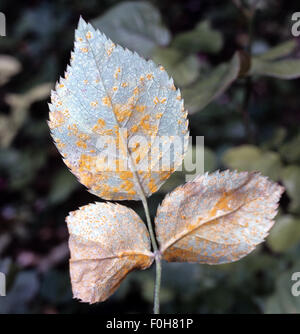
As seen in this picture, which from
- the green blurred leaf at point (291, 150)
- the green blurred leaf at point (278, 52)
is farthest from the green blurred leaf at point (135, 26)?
the green blurred leaf at point (291, 150)

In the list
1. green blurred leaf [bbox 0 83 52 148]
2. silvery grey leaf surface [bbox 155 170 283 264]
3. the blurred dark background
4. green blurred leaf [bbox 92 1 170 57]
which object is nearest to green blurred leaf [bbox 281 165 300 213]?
the blurred dark background

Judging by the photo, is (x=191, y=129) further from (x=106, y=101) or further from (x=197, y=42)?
(x=106, y=101)

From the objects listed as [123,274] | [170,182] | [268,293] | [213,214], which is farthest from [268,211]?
[268,293]

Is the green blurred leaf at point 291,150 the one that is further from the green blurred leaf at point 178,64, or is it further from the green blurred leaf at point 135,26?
the green blurred leaf at point 135,26

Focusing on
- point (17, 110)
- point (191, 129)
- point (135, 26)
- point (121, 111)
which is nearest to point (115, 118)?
point (121, 111)

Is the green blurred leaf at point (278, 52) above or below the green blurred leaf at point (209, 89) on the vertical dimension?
above
